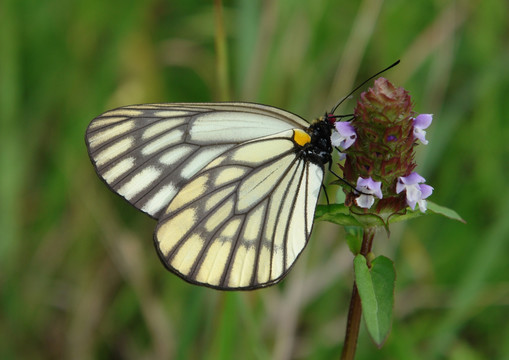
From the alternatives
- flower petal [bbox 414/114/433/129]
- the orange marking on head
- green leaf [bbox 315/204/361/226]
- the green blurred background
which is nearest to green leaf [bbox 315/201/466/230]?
green leaf [bbox 315/204/361/226]

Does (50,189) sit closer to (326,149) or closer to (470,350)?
(326,149)

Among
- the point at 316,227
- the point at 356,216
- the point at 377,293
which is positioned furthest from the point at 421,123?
the point at 316,227

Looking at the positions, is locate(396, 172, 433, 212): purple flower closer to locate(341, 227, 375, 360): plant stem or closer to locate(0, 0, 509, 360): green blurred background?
locate(341, 227, 375, 360): plant stem

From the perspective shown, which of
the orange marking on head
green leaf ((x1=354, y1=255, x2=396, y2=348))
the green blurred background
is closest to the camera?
green leaf ((x1=354, y1=255, x2=396, y2=348))

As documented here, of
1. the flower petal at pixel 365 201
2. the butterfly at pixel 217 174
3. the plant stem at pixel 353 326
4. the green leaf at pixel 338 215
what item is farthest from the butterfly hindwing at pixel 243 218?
the plant stem at pixel 353 326

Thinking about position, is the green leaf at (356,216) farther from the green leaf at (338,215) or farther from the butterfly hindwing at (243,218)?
the butterfly hindwing at (243,218)

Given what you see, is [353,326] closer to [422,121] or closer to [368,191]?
[368,191]

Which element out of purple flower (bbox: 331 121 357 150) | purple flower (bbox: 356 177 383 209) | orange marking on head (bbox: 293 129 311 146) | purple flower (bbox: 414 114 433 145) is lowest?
purple flower (bbox: 356 177 383 209)
